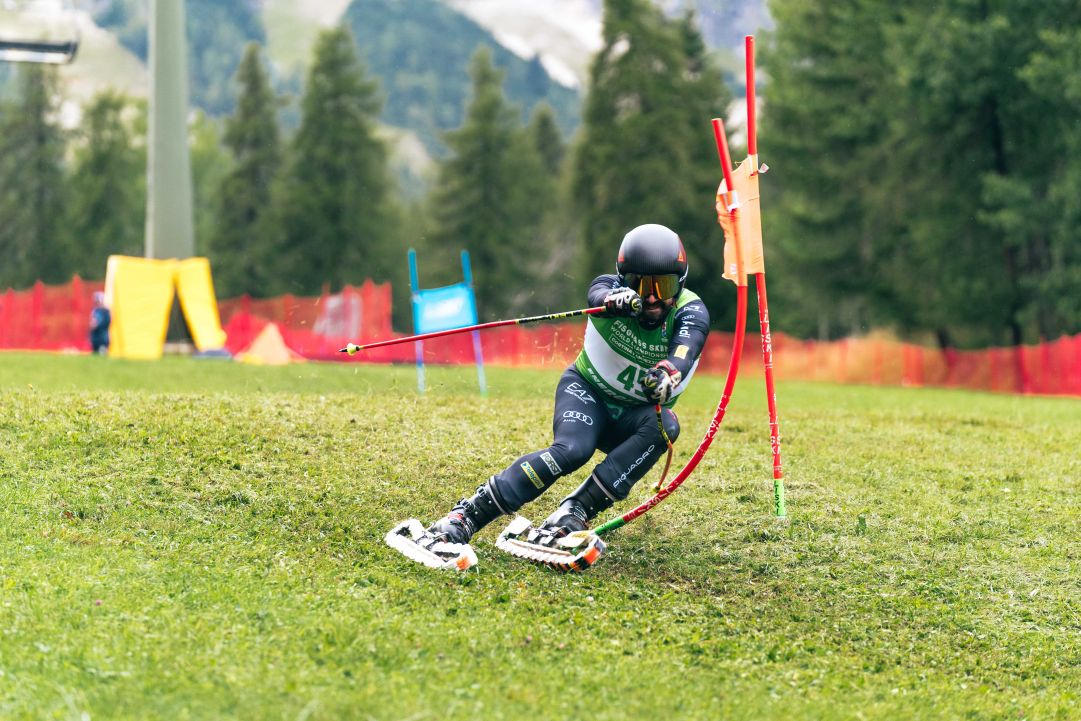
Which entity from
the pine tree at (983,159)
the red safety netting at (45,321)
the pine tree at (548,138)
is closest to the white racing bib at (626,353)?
the red safety netting at (45,321)

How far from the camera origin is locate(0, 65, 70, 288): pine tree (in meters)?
79.1

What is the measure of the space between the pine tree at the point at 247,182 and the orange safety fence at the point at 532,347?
100 ft

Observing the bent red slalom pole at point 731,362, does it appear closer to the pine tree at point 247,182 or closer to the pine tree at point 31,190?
the pine tree at point 247,182

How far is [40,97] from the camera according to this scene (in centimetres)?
7938

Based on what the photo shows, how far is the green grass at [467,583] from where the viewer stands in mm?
6121

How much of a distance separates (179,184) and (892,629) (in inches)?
1128

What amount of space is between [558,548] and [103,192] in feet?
262

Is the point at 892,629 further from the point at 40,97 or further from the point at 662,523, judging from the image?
the point at 40,97

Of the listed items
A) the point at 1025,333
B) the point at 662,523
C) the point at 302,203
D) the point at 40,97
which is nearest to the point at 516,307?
the point at 302,203

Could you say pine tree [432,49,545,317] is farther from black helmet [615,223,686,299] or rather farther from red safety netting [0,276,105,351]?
black helmet [615,223,686,299]

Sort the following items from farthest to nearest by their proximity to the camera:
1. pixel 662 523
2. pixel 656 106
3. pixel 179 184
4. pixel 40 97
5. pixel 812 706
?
pixel 40 97
pixel 656 106
pixel 179 184
pixel 662 523
pixel 812 706

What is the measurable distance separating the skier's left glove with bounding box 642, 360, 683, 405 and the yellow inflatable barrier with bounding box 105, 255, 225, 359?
23.8 meters

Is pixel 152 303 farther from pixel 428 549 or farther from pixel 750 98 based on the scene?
pixel 428 549

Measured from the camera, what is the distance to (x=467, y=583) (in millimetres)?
7770
